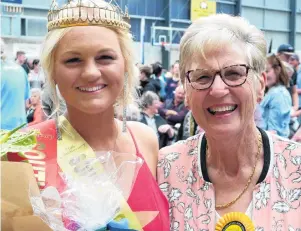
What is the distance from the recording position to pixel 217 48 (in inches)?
66.8

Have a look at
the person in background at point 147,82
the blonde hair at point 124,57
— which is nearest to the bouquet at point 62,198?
the blonde hair at point 124,57

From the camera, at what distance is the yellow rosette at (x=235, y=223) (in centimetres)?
170

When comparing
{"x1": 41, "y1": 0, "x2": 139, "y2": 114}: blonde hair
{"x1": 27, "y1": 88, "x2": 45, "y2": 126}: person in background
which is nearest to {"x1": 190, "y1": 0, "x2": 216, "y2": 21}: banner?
{"x1": 27, "y1": 88, "x2": 45, "y2": 126}: person in background

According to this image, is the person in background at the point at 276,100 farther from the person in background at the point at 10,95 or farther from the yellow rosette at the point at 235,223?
the yellow rosette at the point at 235,223

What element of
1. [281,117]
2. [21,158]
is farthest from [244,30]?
[281,117]

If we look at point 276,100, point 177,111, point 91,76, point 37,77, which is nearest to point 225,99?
point 91,76

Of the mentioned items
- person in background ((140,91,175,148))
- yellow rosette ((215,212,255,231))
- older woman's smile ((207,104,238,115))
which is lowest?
person in background ((140,91,175,148))

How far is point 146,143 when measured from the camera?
209 centimetres

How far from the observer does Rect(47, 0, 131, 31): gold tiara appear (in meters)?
1.81

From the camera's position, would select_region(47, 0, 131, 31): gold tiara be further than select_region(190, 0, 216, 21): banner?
No

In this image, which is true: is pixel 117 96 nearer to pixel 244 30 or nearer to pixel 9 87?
pixel 244 30

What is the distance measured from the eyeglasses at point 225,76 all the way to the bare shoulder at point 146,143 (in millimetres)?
392

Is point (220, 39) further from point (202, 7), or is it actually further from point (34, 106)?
point (202, 7)

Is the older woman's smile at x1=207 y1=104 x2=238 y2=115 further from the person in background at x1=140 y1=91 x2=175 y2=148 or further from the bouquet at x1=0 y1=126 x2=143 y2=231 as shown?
the person in background at x1=140 y1=91 x2=175 y2=148
